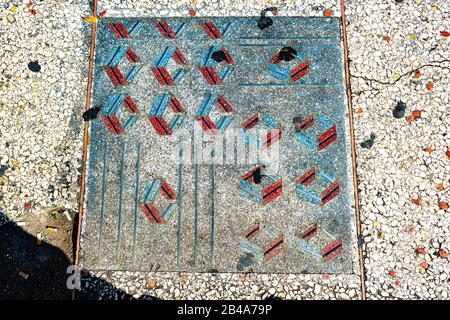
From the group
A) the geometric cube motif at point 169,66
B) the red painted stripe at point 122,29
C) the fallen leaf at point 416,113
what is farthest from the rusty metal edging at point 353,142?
the red painted stripe at point 122,29

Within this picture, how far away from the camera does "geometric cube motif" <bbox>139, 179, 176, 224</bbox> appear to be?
14.8 ft

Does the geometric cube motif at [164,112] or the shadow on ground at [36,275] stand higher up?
the geometric cube motif at [164,112]

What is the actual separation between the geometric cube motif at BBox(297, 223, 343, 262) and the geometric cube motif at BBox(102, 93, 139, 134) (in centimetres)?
217

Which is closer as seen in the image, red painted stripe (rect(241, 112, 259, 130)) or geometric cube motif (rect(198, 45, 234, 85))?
red painted stripe (rect(241, 112, 259, 130))

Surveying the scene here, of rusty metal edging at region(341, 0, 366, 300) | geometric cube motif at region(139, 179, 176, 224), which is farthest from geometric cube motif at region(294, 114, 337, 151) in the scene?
geometric cube motif at region(139, 179, 176, 224)

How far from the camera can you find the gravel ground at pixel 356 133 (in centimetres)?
433

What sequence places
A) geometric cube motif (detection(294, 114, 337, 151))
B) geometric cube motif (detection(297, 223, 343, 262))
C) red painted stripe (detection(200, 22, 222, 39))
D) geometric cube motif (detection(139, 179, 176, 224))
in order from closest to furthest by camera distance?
geometric cube motif (detection(297, 223, 343, 262))
geometric cube motif (detection(139, 179, 176, 224))
geometric cube motif (detection(294, 114, 337, 151))
red painted stripe (detection(200, 22, 222, 39))

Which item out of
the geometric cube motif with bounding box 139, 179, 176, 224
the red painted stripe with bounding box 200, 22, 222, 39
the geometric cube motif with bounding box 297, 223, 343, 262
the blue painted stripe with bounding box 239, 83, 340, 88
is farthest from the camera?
the red painted stripe with bounding box 200, 22, 222, 39

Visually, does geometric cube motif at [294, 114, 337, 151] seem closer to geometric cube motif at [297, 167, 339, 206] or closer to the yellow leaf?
geometric cube motif at [297, 167, 339, 206]

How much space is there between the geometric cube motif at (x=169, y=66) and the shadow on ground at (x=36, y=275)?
2.13m

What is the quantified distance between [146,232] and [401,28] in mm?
3635

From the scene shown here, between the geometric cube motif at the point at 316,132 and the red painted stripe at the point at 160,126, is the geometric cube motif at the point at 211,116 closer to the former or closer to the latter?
the red painted stripe at the point at 160,126

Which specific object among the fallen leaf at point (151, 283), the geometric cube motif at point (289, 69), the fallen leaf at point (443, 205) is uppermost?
the geometric cube motif at point (289, 69)
